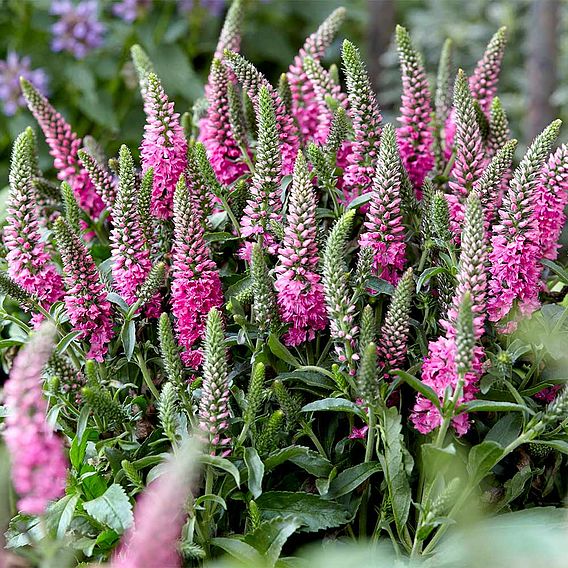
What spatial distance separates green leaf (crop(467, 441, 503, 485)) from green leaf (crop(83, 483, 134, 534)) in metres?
0.45

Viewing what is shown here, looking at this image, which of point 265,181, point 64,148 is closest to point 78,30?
point 64,148

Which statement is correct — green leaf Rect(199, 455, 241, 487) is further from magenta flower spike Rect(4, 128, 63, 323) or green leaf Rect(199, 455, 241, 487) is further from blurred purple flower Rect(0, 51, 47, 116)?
blurred purple flower Rect(0, 51, 47, 116)

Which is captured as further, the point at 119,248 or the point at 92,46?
the point at 92,46

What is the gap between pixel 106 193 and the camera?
1377 mm

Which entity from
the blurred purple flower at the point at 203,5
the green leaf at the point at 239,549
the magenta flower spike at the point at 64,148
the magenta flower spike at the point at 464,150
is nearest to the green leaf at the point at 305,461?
the green leaf at the point at 239,549

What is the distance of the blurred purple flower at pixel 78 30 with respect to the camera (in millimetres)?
3609

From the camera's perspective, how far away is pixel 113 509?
1106mm

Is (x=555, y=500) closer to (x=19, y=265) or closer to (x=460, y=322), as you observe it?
(x=460, y=322)

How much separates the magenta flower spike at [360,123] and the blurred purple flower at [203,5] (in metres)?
2.76

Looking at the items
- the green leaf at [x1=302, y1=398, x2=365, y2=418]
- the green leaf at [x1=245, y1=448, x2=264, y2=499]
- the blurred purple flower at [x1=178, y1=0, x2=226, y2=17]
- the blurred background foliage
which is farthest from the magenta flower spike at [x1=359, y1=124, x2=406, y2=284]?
the blurred purple flower at [x1=178, y1=0, x2=226, y2=17]

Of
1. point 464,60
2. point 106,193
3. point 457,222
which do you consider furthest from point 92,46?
point 457,222

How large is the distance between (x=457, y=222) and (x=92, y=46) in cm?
271

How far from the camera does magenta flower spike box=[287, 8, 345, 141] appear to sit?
1.64 metres

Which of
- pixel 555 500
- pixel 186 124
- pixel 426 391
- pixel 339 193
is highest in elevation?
pixel 186 124
